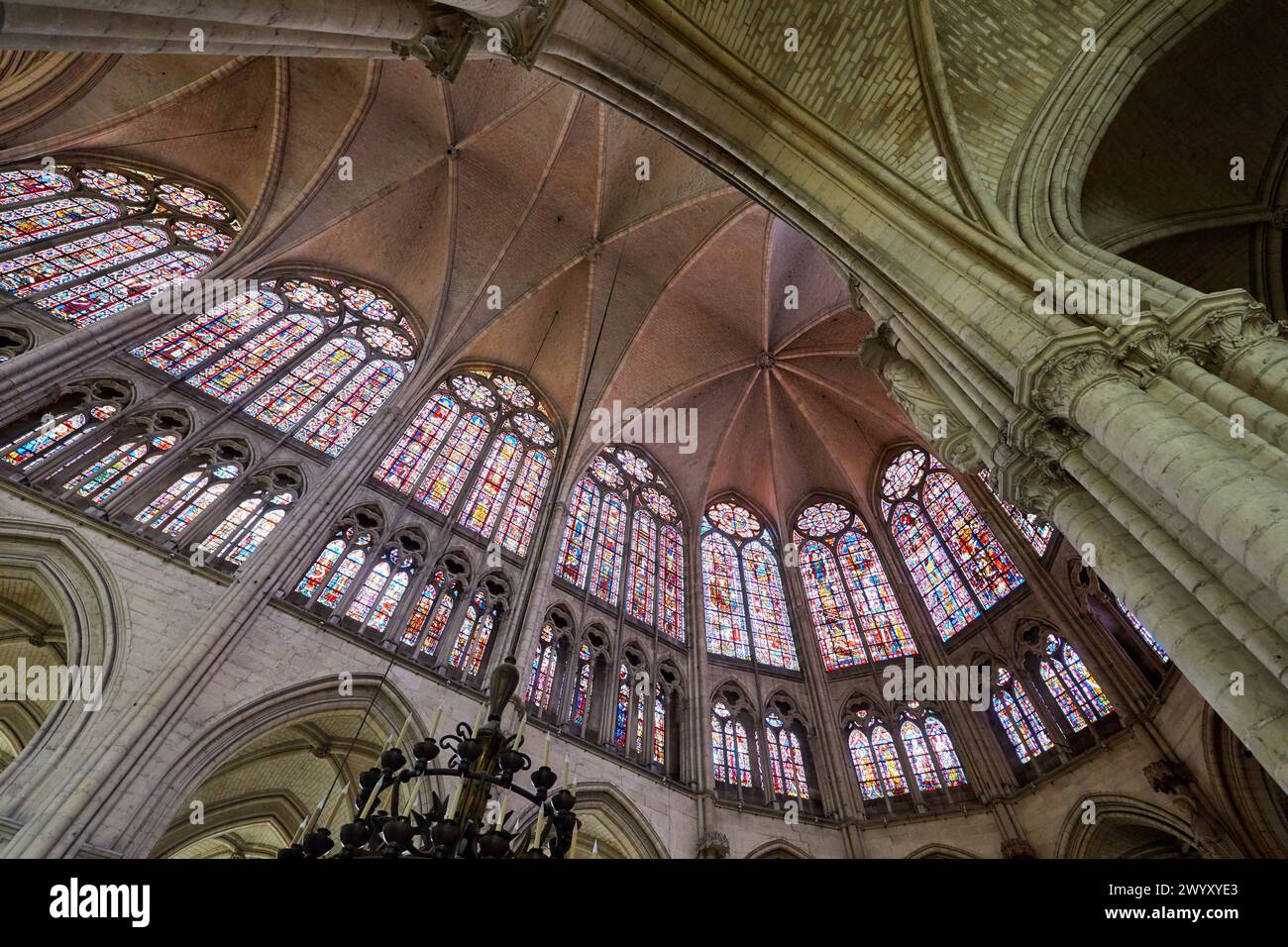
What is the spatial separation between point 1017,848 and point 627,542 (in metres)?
9.35

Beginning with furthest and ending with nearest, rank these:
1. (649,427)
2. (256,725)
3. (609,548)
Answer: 1. (649,427)
2. (609,548)
3. (256,725)

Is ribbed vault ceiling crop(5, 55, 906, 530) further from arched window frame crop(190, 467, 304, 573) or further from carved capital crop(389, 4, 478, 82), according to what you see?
carved capital crop(389, 4, 478, 82)

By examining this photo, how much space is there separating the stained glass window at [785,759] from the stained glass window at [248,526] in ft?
32.7

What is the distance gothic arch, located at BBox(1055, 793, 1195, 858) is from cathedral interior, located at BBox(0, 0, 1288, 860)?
0.27ft

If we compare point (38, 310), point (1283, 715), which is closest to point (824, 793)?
point (1283, 715)

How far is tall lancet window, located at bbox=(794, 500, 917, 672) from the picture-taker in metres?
15.4

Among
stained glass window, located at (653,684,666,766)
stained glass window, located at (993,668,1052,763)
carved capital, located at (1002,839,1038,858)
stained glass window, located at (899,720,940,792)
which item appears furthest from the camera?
stained glass window, located at (899,720,940,792)

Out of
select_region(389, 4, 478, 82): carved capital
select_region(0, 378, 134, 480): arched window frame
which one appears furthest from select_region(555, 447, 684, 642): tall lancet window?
select_region(389, 4, 478, 82): carved capital

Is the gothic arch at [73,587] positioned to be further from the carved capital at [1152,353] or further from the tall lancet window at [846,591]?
the tall lancet window at [846,591]

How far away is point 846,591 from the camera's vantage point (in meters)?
16.9

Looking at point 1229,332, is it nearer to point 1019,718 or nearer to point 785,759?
point 1019,718

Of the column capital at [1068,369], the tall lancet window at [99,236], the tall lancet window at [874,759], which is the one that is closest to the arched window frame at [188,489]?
the tall lancet window at [99,236]

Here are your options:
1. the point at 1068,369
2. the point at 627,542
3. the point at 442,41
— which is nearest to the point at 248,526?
the point at 442,41

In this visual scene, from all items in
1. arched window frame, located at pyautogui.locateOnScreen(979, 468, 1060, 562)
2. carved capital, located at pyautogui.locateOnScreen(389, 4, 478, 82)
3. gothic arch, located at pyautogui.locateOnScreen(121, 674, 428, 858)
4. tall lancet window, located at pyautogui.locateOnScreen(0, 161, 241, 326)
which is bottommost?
gothic arch, located at pyautogui.locateOnScreen(121, 674, 428, 858)
